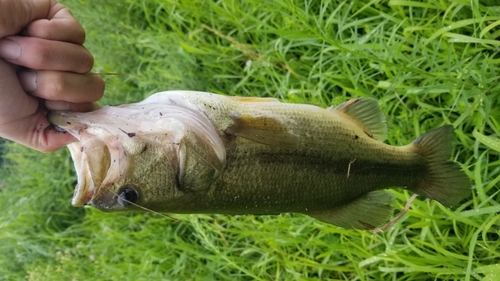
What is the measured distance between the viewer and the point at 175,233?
3.86 meters

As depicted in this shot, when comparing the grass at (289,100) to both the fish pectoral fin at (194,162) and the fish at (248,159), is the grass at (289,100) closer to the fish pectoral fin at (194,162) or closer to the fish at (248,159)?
the fish at (248,159)

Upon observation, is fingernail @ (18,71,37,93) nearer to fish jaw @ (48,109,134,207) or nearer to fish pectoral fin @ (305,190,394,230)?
fish jaw @ (48,109,134,207)

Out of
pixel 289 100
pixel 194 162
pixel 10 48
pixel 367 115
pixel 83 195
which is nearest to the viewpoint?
pixel 10 48

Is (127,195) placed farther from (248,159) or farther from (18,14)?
(18,14)

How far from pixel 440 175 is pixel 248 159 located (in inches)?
35.5

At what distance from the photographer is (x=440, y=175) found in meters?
2.16

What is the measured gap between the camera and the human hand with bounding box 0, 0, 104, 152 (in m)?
1.46

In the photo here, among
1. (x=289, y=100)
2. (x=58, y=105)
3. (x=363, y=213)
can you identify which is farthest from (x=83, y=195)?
(x=289, y=100)

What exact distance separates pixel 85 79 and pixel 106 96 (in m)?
2.81

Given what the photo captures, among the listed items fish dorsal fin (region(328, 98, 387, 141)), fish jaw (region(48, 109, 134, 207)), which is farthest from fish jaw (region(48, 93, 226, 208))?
fish dorsal fin (region(328, 98, 387, 141))

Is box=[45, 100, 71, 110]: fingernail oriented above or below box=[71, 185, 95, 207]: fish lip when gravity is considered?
above

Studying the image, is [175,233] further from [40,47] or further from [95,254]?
[40,47]

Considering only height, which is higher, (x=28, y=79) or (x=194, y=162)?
(x=28, y=79)

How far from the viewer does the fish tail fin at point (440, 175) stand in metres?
2.14
